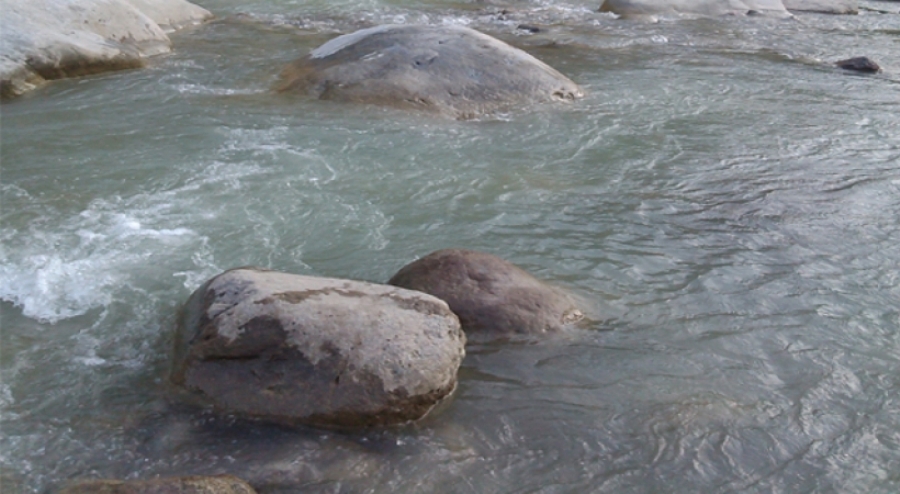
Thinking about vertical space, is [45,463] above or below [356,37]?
below

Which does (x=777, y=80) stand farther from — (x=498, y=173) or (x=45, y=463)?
(x=45, y=463)

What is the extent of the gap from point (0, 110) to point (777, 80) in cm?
852

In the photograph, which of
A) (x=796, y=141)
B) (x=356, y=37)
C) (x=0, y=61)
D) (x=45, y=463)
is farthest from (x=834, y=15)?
(x=45, y=463)

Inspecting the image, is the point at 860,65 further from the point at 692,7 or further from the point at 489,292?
the point at 489,292

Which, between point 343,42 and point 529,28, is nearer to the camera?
point 343,42

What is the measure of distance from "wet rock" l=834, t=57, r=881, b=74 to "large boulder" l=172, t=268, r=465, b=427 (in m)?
8.87

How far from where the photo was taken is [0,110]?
8969mm

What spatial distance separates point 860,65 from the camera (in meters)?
11.8

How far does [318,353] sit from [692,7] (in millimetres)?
12772

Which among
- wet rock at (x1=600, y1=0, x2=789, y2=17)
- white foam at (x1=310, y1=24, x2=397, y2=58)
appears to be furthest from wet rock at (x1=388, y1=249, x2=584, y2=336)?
wet rock at (x1=600, y1=0, x2=789, y2=17)

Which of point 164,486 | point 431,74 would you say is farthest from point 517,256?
point 431,74

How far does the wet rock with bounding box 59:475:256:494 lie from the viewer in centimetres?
382

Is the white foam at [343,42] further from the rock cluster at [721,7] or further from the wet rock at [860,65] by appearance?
the rock cluster at [721,7]

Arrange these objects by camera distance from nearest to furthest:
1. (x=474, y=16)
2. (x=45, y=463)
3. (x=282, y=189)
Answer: (x=45, y=463) → (x=282, y=189) → (x=474, y=16)
